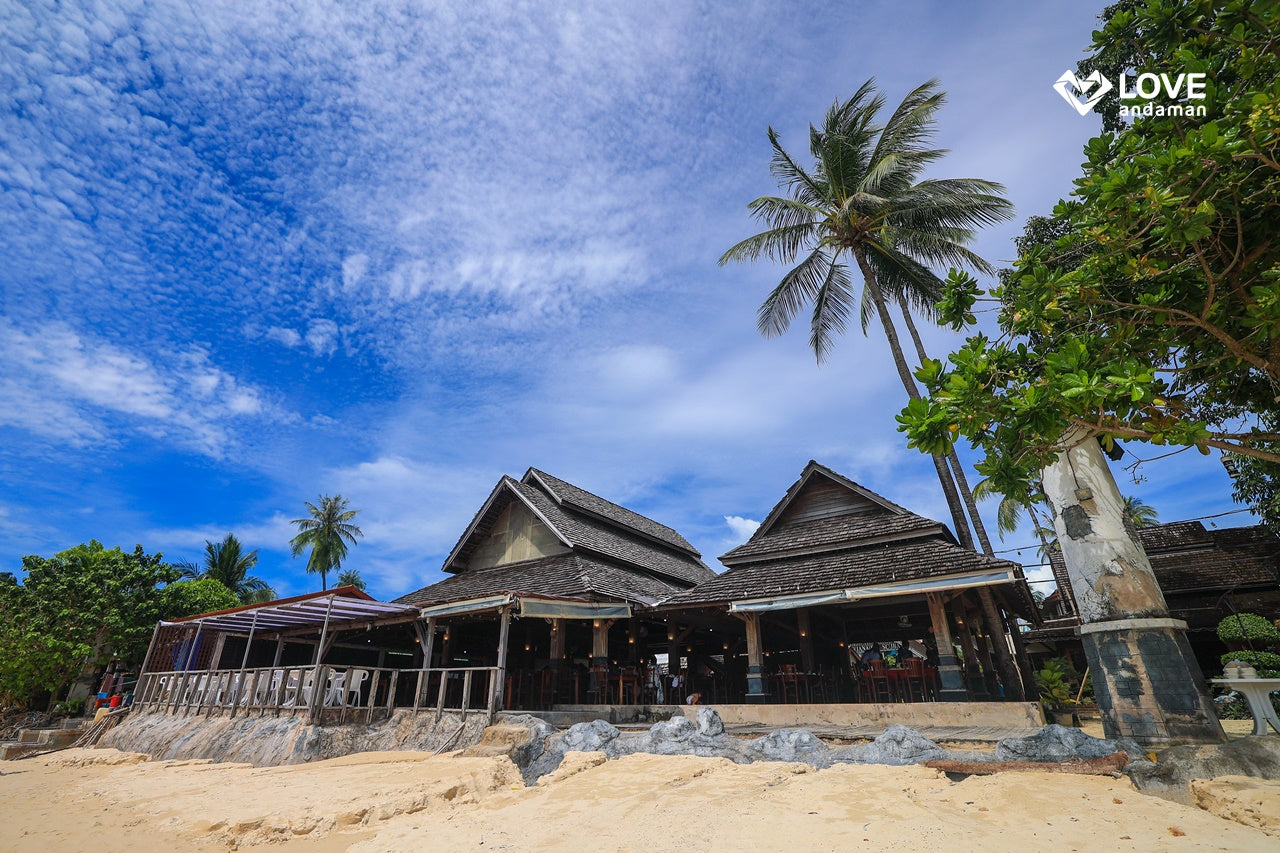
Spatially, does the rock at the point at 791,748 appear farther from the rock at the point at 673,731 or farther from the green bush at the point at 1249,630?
the green bush at the point at 1249,630

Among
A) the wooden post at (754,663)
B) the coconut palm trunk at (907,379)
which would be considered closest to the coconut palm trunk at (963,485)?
the coconut palm trunk at (907,379)

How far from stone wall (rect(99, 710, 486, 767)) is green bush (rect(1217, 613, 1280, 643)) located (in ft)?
61.0

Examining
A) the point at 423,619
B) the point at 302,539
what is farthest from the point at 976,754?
the point at 302,539

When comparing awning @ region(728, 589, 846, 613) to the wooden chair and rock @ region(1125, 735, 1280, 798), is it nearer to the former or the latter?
the wooden chair

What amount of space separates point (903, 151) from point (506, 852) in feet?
59.4

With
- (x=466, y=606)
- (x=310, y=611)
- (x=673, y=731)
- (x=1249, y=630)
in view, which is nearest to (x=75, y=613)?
(x=310, y=611)

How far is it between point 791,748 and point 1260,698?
17.2 feet

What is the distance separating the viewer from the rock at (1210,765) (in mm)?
5629

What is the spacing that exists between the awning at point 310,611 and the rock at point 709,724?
7.70 m

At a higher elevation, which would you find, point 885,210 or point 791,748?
point 885,210

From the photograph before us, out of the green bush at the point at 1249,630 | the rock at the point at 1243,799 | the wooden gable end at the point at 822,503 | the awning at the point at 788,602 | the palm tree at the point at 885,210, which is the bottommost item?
the rock at the point at 1243,799

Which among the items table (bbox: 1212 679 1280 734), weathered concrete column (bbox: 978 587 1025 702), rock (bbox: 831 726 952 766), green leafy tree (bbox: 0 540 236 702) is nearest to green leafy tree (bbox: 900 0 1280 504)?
table (bbox: 1212 679 1280 734)

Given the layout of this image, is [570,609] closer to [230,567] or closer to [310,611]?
[310,611]

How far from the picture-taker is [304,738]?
1105cm
